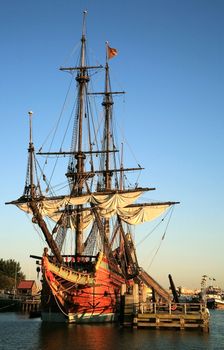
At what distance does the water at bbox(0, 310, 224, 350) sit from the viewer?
94.7 ft

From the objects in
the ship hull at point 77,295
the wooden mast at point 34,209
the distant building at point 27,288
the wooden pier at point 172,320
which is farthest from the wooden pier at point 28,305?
the wooden pier at point 172,320

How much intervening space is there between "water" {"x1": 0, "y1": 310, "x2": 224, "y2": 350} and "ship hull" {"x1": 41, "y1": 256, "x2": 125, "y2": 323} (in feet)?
10.6

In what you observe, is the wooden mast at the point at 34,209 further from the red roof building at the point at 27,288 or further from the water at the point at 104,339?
the red roof building at the point at 27,288

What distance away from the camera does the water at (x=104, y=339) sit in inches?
1136

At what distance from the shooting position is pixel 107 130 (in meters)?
66.1

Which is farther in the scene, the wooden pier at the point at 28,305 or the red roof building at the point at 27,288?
the red roof building at the point at 27,288

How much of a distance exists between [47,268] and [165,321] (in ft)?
33.6

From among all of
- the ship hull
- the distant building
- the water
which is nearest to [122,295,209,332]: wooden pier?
the water

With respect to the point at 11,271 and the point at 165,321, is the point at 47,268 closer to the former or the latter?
the point at 165,321

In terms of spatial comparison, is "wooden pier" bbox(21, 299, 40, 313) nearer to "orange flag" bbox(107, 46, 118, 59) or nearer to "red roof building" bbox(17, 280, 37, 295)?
"red roof building" bbox(17, 280, 37, 295)

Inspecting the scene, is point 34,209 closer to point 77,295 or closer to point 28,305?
point 77,295

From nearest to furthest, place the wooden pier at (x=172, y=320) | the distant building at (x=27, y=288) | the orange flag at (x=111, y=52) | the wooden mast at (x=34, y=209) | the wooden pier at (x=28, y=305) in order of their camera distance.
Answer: the wooden pier at (x=172, y=320) < the wooden mast at (x=34, y=209) < the orange flag at (x=111, y=52) < the wooden pier at (x=28, y=305) < the distant building at (x=27, y=288)

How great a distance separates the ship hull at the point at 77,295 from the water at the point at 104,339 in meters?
3.24

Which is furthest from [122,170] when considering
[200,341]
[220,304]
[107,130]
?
[220,304]
